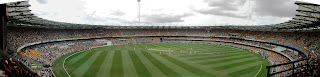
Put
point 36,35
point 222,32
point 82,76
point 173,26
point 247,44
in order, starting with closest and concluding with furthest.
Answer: point 82,76, point 36,35, point 247,44, point 222,32, point 173,26

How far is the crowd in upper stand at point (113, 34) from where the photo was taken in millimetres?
26062

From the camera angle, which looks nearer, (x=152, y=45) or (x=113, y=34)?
(x=152, y=45)

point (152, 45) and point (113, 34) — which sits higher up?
point (113, 34)

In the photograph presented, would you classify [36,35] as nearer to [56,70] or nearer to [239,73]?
[56,70]

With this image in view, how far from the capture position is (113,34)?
186 ft

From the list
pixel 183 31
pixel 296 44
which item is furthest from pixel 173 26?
pixel 296 44

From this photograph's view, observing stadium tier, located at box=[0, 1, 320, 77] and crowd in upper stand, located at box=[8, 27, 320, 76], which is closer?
stadium tier, located at box=[0, 1, 320, 77]

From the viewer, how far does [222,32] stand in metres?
57.6

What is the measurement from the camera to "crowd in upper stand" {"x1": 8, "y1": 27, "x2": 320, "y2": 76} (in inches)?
1026

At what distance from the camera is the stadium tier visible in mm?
17886

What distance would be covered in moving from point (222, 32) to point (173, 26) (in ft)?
62.7

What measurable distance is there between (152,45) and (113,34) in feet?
55.6

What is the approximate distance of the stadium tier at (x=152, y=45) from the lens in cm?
1789

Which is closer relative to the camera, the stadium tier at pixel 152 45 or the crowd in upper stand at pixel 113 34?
the stadium tier at pixel 152 45
